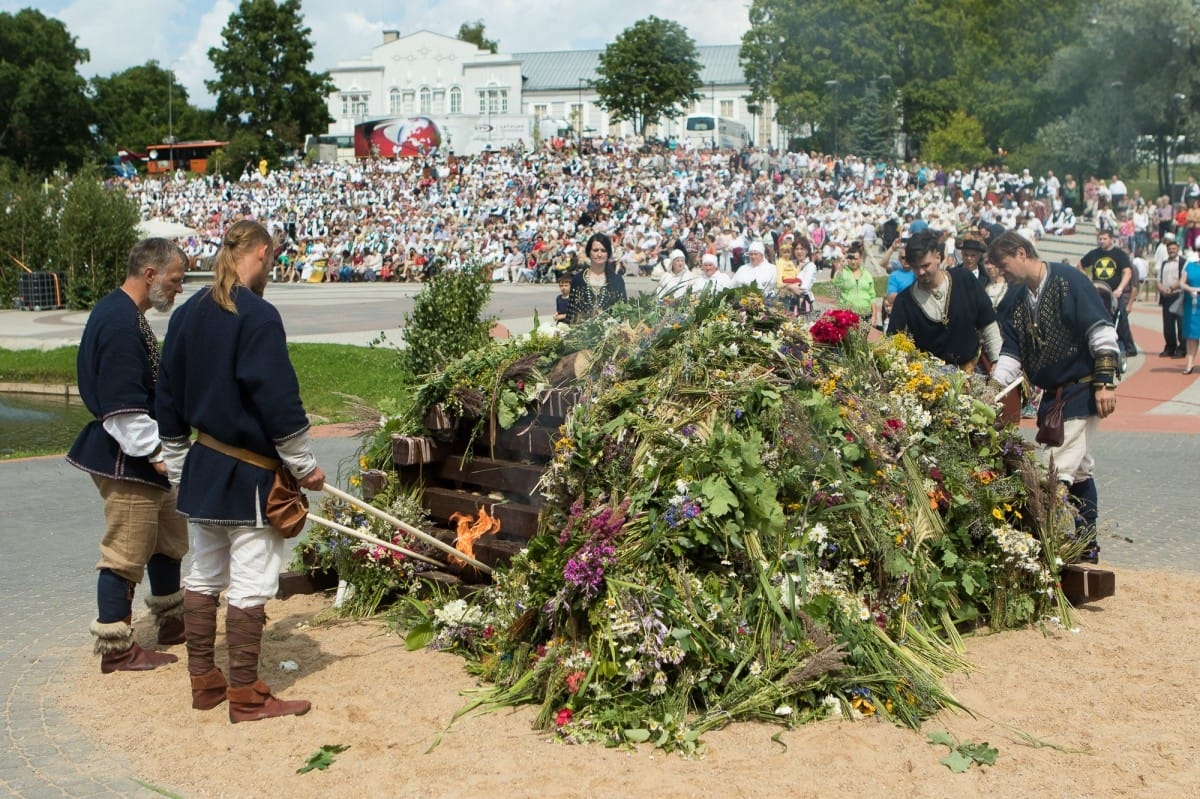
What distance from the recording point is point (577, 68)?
109 meters

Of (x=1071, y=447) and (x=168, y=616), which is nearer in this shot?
(x=168, y=616)

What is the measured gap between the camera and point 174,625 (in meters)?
5.98

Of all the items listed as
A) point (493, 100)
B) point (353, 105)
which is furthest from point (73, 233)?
point (353, 105)

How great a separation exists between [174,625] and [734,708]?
2.93 metres

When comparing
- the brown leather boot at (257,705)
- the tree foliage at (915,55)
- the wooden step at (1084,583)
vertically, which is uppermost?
the tree foliage at (915,55)

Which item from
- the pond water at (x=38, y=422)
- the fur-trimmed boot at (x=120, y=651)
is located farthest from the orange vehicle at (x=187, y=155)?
the fur-trimmed boot at (x=120, y=651)

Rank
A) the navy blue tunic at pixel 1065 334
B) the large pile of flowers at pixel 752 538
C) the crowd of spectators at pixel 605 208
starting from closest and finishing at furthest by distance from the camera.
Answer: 1. the large pile of flowers at pixel 752 538
2. the navy blue tunic at pixel 1065 334
3. the crowd of spectators at pixel 605 208

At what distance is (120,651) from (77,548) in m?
2.66

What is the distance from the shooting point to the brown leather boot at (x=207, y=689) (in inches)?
196

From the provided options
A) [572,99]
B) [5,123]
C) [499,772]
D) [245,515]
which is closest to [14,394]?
[245,515]

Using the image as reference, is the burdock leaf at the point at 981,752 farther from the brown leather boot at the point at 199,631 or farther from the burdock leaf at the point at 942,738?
the brown leather boot at the point at 199,631

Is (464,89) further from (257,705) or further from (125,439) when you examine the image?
(257,705)

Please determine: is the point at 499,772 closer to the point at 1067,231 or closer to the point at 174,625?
the point at 174,625

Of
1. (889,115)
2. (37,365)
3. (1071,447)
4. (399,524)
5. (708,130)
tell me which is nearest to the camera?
(399,524)
